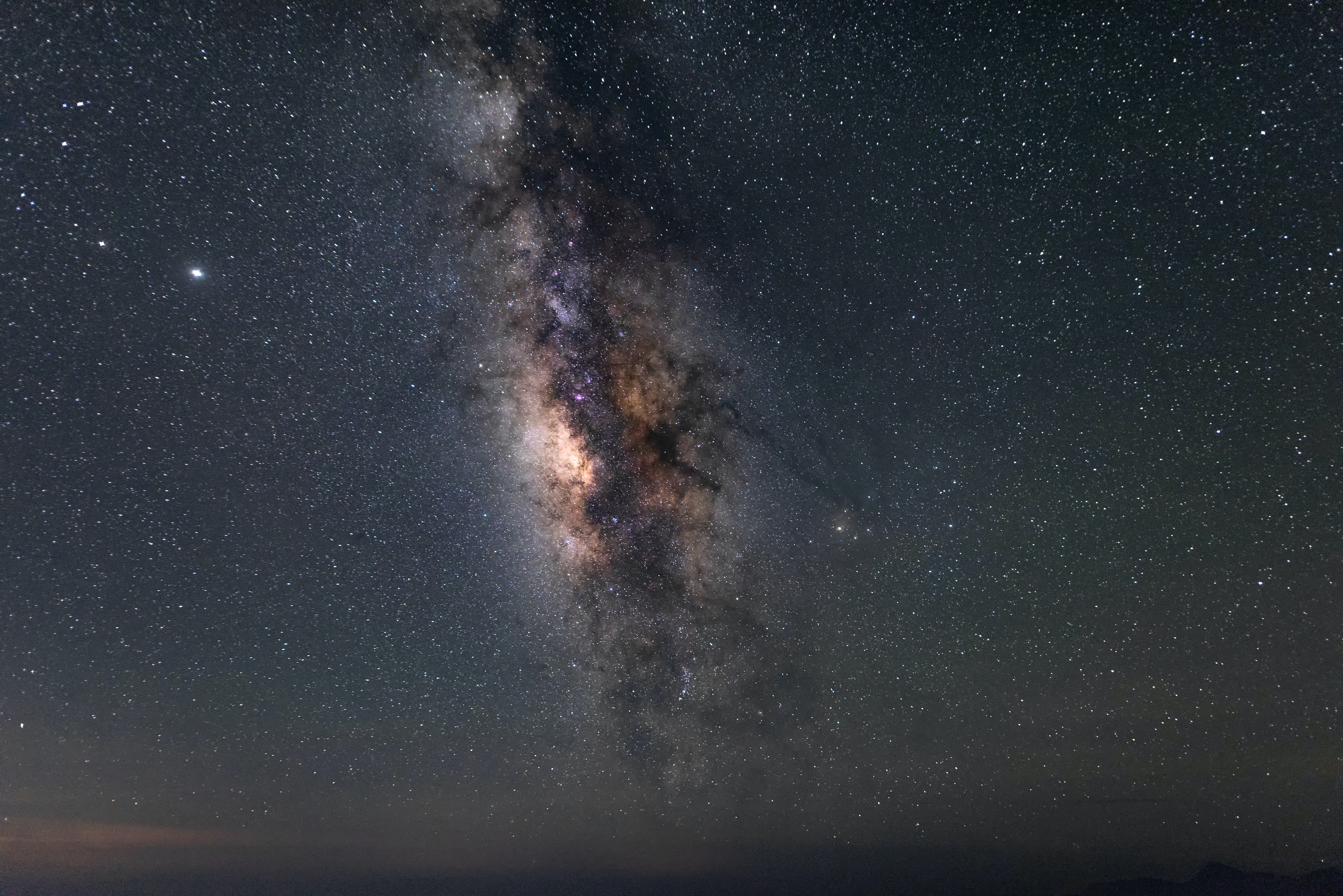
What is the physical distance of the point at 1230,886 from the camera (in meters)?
125

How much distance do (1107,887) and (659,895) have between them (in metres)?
115

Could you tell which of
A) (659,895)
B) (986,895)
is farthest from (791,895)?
(659,895)

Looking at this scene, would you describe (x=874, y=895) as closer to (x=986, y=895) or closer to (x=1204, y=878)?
(x=986, y=895)

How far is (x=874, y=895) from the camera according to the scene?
12938 centimetres

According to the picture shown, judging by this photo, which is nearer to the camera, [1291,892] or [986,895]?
[1291,892]

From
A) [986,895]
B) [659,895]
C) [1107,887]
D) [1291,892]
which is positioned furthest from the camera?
[659,895]

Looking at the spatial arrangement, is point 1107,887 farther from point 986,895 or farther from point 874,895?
point 874,895

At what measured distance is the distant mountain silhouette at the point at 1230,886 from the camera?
74.7m

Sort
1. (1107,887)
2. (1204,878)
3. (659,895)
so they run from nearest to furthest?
(1204,878) → (1107,887) → (659,895)

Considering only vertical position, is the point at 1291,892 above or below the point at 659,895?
above

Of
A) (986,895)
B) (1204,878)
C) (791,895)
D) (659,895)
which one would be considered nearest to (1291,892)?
(986,895)

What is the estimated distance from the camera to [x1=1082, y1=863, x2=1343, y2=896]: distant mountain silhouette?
74688 mm

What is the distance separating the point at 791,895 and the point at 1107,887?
8717 cm

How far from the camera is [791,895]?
420 ft
